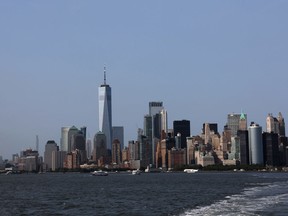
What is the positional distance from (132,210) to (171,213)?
6441 mm

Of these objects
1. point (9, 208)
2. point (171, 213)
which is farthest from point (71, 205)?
point (171, 213)

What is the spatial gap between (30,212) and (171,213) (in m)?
17.0

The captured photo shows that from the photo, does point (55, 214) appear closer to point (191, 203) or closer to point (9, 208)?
point (9, 208)

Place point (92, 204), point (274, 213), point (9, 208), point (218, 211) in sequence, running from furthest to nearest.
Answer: point (92, 204) → point (9, 208) → point (218, 211) → point (274, 213)

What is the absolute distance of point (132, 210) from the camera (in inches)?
2660

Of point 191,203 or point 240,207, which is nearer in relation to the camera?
point 240,207

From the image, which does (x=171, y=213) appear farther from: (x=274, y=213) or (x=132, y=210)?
(x=274, y=213)

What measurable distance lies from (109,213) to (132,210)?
3.93 metres

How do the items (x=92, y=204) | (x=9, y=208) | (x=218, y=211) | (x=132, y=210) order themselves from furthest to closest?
(x=92, y=204)
(x=9, y=208)
(x=132, y=210)
(x=218, y=211)

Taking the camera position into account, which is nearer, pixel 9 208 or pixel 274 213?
pixel 274 213

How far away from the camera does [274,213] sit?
58.5 metres

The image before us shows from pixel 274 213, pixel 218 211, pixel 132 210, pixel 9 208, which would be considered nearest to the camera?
pixel 274 213

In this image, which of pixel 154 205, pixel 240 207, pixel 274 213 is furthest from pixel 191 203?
pixel 274 213

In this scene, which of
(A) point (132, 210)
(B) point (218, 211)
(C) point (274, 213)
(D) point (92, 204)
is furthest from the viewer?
(D) point (92, 204)
